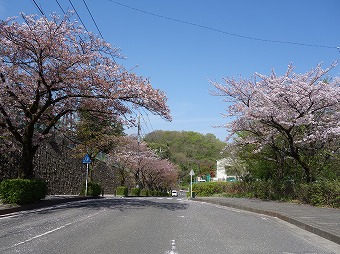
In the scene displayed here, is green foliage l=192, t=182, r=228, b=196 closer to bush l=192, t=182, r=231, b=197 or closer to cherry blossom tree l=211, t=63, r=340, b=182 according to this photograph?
bush l=192, t=182, r=231, b=197

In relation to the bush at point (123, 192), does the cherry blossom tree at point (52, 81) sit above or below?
above

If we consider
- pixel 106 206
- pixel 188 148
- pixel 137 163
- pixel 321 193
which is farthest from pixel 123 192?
pixel 188 148

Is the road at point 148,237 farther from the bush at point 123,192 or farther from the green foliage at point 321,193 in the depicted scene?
the bush at point 123,192

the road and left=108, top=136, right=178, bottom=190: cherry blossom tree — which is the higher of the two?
left=108, top=136, right=178, bottom=190: cherry blossom tree

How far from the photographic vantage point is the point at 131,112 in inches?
761

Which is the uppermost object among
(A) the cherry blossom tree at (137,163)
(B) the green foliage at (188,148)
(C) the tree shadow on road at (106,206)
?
(B) the green foliage at (188,148)

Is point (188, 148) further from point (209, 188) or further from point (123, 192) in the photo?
point (209, 188)

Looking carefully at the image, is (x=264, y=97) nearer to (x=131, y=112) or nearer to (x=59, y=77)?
(x=131, y=112)

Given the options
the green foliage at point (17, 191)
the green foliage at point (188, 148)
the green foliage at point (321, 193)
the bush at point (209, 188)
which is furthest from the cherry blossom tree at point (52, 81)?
the green foliage at point (188, 148)

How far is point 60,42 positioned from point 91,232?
902 cm

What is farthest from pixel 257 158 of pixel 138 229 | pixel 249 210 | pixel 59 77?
pixel 138 229

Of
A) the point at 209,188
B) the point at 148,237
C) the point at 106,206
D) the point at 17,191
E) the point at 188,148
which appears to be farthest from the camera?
the point at 188,148

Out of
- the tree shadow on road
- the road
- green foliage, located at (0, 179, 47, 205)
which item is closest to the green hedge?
the tree shadow on road

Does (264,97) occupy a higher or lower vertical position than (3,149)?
higher
